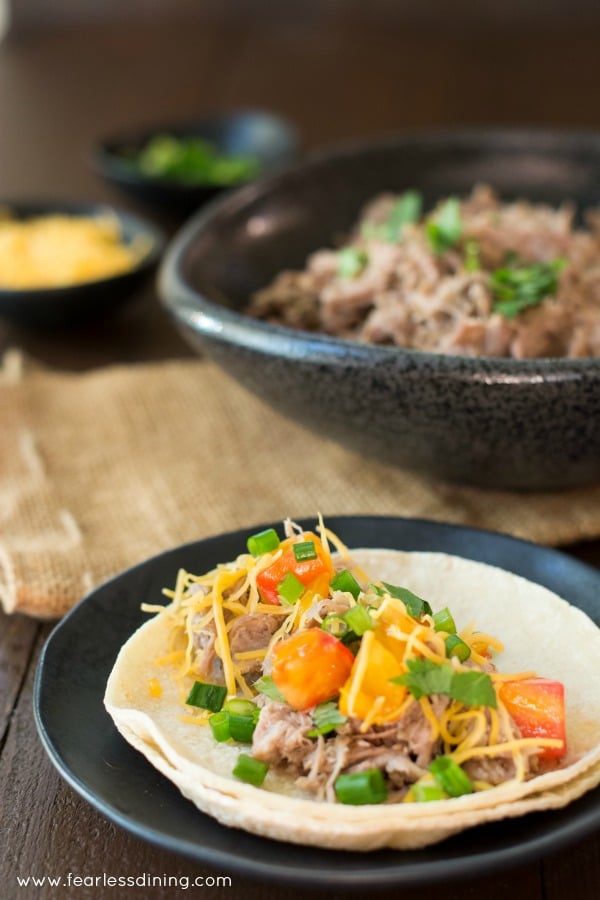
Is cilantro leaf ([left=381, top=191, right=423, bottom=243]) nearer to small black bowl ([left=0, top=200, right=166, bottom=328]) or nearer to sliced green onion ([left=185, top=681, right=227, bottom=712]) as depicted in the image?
small black bowl ([left=0, top=200, right=166, bottom=328])

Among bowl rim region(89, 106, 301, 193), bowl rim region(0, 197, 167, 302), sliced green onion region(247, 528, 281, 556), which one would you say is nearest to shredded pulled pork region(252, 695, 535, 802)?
sliced green onion region(247, 528, 281, 556)

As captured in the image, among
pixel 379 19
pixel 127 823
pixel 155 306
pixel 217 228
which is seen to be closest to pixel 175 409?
pixel 217 228

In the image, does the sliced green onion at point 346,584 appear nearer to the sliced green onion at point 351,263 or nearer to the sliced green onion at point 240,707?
the sliced green onion at point 240,707

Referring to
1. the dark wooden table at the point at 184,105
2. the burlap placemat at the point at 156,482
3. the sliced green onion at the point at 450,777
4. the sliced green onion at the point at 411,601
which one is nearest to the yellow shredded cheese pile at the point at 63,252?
the dark wooden table at the point at 184,105

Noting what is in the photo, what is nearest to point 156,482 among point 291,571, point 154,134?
point 291,571

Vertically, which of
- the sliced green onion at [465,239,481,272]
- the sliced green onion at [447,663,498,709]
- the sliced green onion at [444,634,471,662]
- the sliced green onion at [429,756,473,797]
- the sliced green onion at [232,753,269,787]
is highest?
the sliced green onion at [465,239,481,272]
